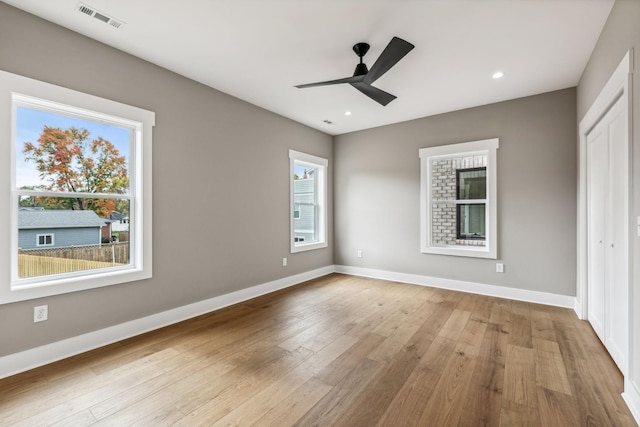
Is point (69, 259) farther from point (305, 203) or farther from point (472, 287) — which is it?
point (472, 287)

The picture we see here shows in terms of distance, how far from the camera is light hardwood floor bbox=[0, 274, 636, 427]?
179 centimetres

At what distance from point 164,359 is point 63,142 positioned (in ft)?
6.77

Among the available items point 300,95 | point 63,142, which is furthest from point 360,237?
point 63,142

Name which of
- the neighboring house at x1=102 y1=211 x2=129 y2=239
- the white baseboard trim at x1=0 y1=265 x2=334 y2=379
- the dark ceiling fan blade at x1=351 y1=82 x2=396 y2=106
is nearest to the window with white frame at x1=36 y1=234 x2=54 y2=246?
the neighboring house at x1=102 y1=211 x2=129 y2=239

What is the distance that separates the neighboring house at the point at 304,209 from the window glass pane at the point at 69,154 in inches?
107

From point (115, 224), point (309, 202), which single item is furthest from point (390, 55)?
point (309, 202)

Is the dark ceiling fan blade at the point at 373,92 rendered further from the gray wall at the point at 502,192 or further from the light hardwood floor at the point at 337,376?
the light hardwood floor at the point at 337,376

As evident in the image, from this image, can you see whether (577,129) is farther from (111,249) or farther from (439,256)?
(111,249)

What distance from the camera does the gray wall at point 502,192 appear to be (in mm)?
3791

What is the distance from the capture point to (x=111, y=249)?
289 cm

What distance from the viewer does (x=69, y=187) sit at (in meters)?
2.61

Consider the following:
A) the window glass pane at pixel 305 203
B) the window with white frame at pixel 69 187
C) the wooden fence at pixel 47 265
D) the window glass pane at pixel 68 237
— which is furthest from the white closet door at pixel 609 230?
the wooden fence at pixel 47 265

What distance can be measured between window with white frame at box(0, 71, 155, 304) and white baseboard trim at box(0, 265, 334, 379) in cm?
44

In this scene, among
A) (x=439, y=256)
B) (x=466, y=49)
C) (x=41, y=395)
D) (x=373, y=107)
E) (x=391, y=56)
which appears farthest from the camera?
(x=439, y=256)
